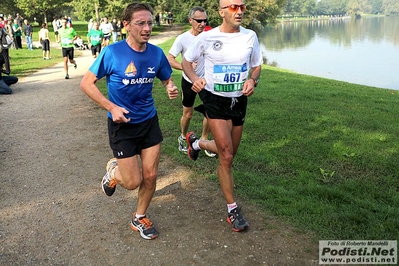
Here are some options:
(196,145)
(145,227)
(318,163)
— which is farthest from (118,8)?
(145,227)

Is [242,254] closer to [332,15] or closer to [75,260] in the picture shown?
[75,260]


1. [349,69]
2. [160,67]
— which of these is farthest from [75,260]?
[349,69]

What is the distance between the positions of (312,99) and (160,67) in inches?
297

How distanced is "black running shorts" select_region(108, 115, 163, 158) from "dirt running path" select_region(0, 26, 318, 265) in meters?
0.83

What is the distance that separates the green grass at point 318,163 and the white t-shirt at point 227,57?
4.44ft

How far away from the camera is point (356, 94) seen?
477 inches

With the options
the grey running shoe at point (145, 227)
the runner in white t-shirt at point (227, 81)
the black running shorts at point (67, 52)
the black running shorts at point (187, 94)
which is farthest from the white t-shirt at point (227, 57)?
the black running shorts at point (67, 52)

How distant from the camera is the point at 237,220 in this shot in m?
4.04

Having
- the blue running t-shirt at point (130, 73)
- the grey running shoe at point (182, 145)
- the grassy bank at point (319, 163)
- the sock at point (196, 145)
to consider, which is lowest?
the grassy bank at point (319, 163)

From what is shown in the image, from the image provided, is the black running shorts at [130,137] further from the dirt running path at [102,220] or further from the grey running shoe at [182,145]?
the grey running shoe at [182,145]

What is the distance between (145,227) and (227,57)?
1.80 metres

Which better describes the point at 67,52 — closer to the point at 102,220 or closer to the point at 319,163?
the point at 319,163

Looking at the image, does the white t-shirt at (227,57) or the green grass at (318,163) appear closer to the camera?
the white t-shirt at (227,57)

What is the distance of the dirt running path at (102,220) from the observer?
366cm
